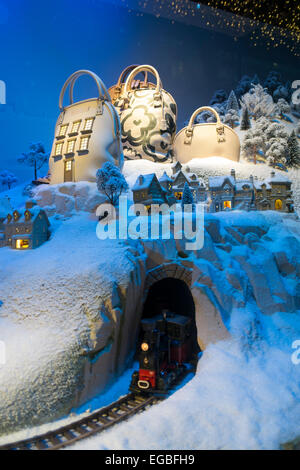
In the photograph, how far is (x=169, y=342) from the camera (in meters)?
13.3

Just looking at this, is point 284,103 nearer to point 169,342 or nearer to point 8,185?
point 8,185

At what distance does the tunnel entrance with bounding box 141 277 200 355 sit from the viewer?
16500mm

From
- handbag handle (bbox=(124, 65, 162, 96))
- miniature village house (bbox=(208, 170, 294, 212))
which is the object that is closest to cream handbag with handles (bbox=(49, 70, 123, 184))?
handbag handle (bbox=(124, 65, 162, 96))

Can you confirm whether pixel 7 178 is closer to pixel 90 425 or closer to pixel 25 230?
pixel 25 230

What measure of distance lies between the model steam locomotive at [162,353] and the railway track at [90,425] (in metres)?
0.56

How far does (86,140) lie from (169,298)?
14.3 metres

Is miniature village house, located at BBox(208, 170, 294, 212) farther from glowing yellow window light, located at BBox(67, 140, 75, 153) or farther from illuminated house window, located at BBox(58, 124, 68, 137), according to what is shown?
illuminated house window, located at BBox(58, 124, 68, 137)

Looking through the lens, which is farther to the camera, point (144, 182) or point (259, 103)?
point (259, 103)

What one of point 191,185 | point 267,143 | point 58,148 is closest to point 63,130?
point 58,148

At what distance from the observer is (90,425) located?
31.4ft

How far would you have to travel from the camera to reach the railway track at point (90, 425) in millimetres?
8562

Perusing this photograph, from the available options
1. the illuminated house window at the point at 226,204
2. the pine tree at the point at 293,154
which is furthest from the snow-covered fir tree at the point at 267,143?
the illuminated house window at the point at 226,204

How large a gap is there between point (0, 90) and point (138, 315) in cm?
1792

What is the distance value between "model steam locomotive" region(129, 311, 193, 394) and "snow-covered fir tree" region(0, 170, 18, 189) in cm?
2456
